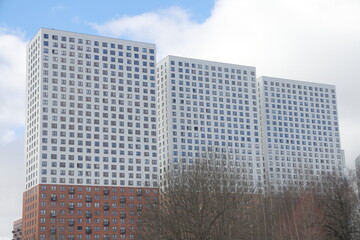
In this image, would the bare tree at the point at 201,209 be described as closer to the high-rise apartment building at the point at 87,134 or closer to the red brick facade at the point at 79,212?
the red brick facade at the point at 79,212

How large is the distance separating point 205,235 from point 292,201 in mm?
39367

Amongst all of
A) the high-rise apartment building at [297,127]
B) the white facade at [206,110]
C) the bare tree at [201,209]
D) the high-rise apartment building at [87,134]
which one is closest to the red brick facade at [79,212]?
the high-rise apartment building at [87,134]

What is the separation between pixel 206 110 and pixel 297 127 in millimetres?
34372

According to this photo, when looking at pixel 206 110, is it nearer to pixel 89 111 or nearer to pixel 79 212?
pixel 89 111

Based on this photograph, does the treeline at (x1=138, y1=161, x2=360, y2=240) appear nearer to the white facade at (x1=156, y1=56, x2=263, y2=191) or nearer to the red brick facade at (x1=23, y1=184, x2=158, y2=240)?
the red brick facade at (x1=23, y1=184, x2=158, y2=240)

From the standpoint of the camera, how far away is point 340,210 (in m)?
75.4

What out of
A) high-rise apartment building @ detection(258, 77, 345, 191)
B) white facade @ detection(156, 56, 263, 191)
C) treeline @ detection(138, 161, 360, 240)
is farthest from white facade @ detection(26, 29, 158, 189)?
treeline @ detection(138, 161, 360, 240)

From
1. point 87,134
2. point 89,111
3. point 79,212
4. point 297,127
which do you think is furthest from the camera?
point 297,127

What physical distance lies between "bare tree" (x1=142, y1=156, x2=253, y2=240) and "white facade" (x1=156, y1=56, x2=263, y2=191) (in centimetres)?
9018

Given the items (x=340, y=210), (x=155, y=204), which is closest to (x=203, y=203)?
(x=155, y=204)

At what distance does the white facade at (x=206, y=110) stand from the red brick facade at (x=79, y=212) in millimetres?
20068

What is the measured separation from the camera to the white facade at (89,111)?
138m

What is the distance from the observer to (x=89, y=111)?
143250 mm

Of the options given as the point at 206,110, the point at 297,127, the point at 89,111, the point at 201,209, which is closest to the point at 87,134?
the point at 89,111
